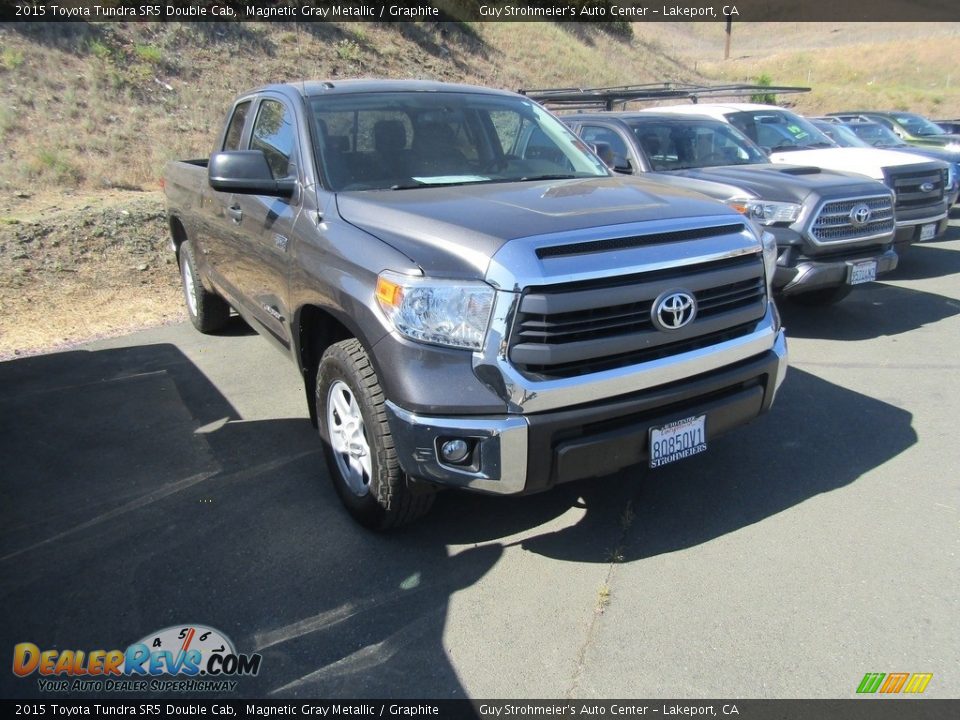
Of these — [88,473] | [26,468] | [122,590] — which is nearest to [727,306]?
[122,590]

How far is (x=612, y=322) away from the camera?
288 cm

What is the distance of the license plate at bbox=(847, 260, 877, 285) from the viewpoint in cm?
611

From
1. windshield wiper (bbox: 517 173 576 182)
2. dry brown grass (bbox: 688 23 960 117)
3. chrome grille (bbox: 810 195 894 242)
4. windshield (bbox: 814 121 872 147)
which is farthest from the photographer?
dry brown grass (bbox: 688 23 960 117)

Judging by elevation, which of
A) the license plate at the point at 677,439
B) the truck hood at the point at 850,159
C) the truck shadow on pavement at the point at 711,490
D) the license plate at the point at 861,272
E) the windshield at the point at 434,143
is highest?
the windshield at the point at 434,143

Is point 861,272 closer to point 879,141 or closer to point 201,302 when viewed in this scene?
point 201,302

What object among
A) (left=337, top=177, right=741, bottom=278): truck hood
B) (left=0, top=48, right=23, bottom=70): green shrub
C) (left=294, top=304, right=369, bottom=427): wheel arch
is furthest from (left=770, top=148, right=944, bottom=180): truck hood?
(left=0, top=48, right=23, bottom=70): green shrub

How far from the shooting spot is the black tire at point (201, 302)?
20.8 ft

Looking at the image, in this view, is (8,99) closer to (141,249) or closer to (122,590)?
(141,249)

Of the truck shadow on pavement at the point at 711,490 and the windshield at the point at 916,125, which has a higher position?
the windshield at the point at 916,125

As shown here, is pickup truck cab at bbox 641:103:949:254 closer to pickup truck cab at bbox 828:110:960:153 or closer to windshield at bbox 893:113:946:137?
pickup truck cab at bbox 828:110:960:153

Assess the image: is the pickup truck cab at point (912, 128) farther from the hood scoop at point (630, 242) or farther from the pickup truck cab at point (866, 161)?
the hood scoop at point (630, 242)

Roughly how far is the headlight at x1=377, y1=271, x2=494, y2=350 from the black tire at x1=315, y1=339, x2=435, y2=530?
1.11ft

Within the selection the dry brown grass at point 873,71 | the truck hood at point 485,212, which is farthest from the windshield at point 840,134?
the dry brown grass at point 873,71

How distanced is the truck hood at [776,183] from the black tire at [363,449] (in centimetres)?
439
